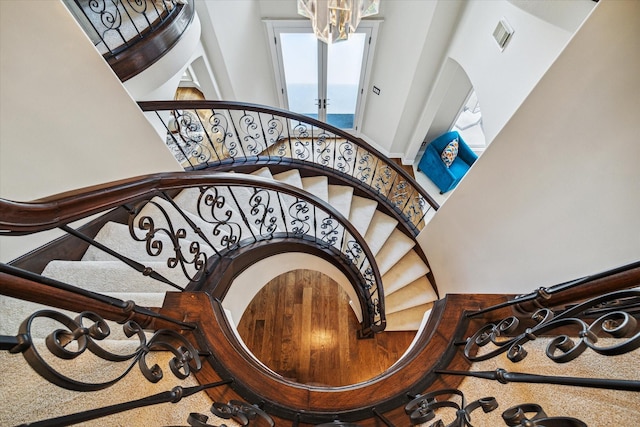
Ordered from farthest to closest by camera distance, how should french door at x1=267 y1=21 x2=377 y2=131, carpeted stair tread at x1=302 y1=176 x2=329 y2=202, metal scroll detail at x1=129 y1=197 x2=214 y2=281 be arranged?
french door at x1=267 y1=21 x2=377 y2=131, carpeted stair tread at x1=302 y1=176 x2=329 y2=202, metal scroll detail at x1=129 y1=197 x2=214 y2=281

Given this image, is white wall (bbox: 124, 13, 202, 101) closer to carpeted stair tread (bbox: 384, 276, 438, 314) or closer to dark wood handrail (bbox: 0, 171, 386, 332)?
dark wood handrail (bbox: 0, 171, 386, 332)

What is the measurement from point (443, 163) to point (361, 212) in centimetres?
222

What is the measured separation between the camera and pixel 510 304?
3.62ft

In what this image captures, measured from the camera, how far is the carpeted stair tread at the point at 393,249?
151 inches

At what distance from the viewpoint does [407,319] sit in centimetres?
370

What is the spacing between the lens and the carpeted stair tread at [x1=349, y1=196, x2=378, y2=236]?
4.03 metres

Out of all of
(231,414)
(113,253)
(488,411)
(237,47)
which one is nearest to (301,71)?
(237,47)

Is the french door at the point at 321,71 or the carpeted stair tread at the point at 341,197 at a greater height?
the french door at the point at 321,71

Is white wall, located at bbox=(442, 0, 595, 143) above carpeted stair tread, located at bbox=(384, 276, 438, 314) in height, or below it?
above

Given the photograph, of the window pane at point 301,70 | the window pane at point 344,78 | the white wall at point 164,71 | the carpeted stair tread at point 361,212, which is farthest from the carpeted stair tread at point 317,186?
the window pane at point 301,70

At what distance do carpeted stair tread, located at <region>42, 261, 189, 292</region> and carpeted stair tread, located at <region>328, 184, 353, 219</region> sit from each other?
252cm

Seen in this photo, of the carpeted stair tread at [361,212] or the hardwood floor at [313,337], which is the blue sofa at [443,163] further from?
the hardwood floor at [313,337]

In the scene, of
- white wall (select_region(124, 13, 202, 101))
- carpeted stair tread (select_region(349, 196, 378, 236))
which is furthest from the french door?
carpeted stair tread (select_region(349, 196, 378, 236))

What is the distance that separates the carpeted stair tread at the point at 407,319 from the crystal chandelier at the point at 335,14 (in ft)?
10.5
